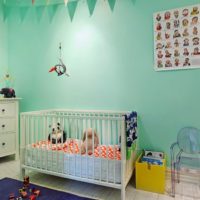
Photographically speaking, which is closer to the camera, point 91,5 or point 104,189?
point 104,189

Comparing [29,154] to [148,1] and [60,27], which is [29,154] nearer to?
[60,27]

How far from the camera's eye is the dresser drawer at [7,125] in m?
3.01

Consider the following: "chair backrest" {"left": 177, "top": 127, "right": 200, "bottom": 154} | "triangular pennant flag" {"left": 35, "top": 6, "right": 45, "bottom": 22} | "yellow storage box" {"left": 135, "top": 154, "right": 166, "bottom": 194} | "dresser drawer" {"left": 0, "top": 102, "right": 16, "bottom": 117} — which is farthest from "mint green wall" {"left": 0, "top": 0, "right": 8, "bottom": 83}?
"chair backrest" {"left": 177, "top": 127, "right": 200, "bottom": 154}

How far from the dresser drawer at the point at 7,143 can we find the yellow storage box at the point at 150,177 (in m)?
2.07

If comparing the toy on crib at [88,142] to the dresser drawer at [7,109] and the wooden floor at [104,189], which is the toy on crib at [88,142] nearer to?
the wooden floor at [104,189]

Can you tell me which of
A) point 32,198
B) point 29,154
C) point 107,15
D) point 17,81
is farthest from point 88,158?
point 17,81

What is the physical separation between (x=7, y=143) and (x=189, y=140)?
2642 millimetres

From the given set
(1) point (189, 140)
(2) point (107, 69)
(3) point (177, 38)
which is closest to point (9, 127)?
(2) point (107, 69)

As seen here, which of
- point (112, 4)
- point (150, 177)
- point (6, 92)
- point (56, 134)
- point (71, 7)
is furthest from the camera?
point (6, 92)

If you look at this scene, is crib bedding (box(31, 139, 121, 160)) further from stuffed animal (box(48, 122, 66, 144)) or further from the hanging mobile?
the hanging mobile

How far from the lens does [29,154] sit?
246cm

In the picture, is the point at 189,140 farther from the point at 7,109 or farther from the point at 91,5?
the point at 7,109

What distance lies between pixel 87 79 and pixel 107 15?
95 cm

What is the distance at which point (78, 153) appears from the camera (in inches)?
85.0
